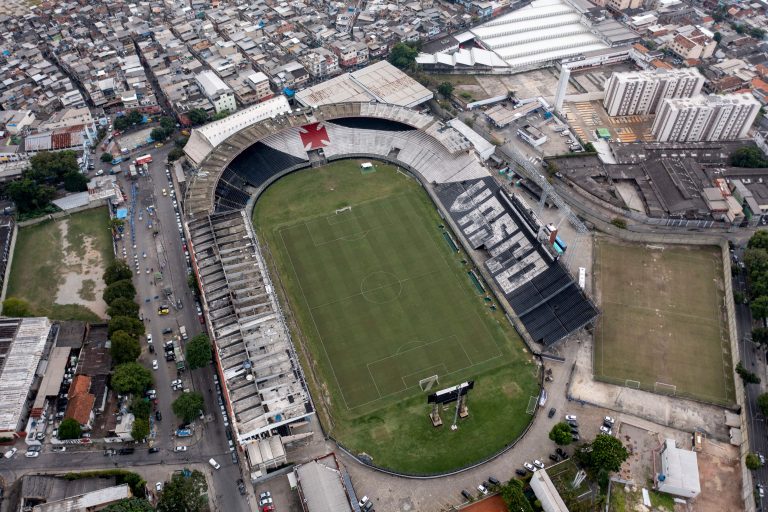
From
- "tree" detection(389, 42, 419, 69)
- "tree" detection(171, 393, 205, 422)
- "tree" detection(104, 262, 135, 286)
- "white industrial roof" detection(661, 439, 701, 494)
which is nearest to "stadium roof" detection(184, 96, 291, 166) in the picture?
"tree" detection(104, 262, 135, 286)

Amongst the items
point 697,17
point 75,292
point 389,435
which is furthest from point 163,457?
point 697,17

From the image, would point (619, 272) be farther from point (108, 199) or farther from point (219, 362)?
point (108, 199)

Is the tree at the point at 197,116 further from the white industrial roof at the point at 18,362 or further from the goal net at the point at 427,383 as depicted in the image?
the goal net at the point at 427,383

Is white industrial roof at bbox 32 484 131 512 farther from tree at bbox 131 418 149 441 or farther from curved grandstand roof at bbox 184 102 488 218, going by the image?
curved grandstand roof at bbox 184 102 488 218

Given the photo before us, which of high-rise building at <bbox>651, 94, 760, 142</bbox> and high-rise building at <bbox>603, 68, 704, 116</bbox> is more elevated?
high-rise building at <bbox>603, 68, 704, 116</bbox>

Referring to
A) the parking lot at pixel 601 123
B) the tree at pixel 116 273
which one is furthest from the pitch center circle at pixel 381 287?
the parking lot at pixel 601 123

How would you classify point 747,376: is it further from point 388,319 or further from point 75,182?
point 75,182

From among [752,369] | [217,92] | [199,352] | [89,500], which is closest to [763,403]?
[752,369]
